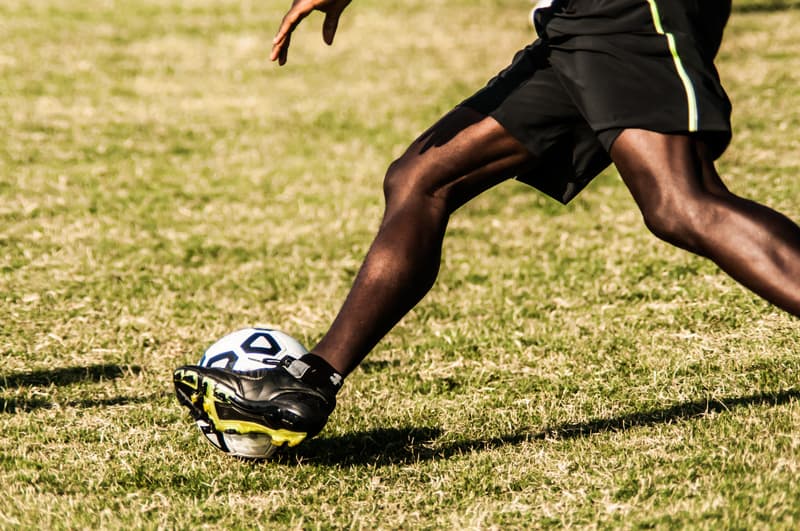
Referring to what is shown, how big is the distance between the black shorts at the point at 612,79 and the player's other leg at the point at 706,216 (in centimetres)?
6

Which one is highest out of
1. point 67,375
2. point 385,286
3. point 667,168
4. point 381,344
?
point 667,168

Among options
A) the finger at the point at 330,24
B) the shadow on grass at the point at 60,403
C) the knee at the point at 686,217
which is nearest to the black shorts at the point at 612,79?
the knee at the point at 686,217

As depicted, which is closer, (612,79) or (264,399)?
(612,79)

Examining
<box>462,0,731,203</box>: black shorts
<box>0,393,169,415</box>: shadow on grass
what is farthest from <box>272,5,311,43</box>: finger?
<box>0,393,169,415</box>: shadow on grass

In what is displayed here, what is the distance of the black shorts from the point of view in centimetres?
340

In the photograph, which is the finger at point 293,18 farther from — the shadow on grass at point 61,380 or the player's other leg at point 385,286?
the shadow on grass at point 61,380

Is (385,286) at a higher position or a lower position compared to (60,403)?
higher

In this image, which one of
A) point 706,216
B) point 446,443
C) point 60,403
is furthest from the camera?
point 60,403

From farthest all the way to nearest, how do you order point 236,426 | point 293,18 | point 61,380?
point 61,380 → point 236,426 → point 293,18

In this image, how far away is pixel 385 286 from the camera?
3.79 metres

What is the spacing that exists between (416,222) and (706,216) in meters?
1.00

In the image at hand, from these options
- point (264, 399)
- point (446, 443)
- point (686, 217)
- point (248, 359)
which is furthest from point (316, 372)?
point (686, 217)

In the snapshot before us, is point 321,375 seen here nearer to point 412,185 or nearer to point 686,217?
point 412,185

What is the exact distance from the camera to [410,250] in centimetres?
382
